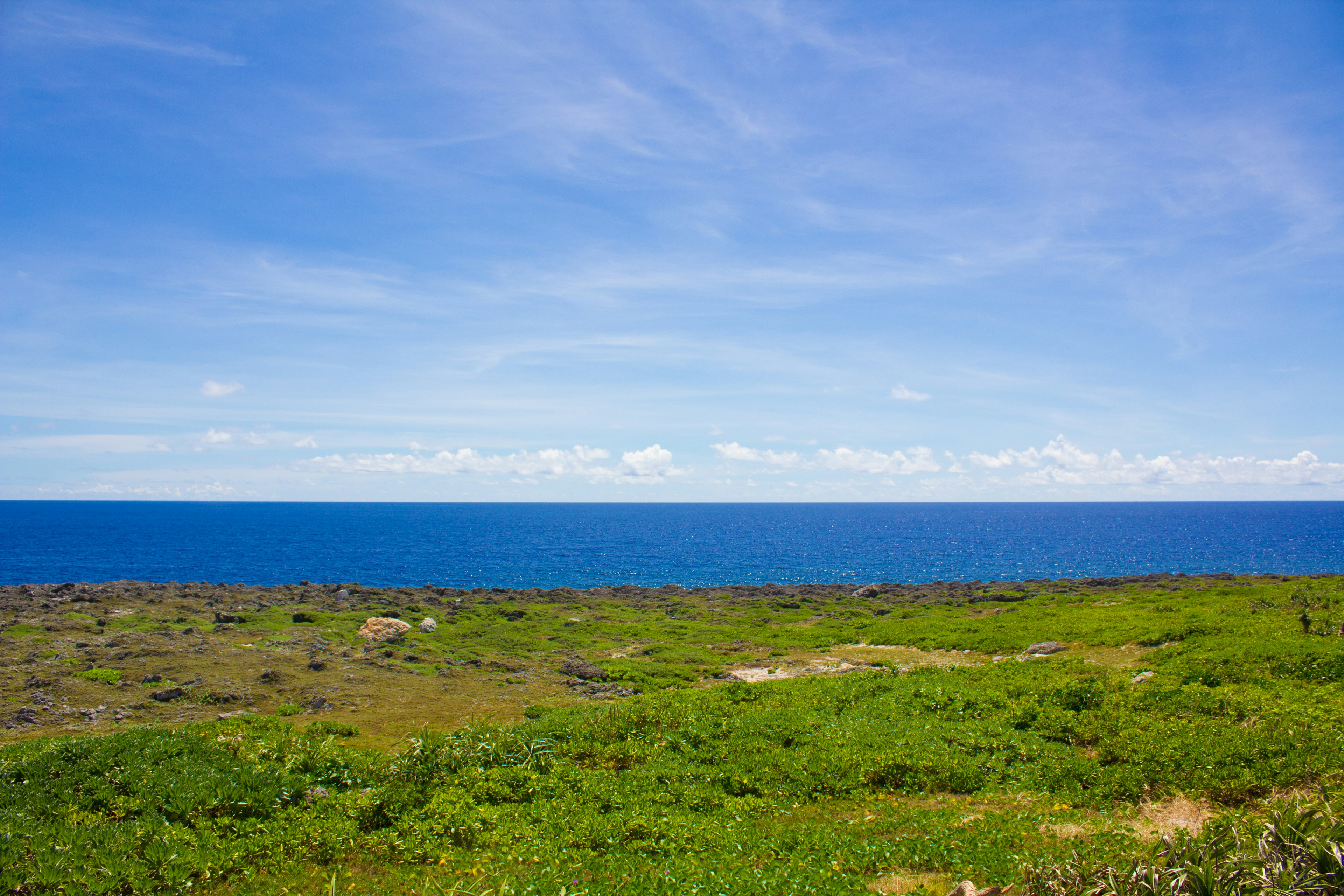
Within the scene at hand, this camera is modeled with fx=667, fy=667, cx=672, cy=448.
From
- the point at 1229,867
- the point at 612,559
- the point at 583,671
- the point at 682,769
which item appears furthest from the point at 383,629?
the point at 612,559

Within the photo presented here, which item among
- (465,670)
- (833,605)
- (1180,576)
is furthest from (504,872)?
(1180,576)

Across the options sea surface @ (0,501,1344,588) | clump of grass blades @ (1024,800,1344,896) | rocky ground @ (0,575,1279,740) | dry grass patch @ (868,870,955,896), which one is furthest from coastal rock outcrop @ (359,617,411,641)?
sea surface @ (0,501,1344,588)

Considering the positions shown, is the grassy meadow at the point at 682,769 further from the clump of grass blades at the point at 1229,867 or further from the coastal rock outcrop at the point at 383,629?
the coastal rock outcrop at the point at 383,629

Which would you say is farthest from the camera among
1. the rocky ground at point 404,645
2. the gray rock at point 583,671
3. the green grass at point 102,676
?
the gray rock at point 583,671

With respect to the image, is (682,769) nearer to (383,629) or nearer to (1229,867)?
(1229,867)

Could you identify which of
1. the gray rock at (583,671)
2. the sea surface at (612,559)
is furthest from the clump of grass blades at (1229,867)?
the sea surface at (612,559)

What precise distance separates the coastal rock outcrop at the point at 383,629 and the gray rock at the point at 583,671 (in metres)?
16.4

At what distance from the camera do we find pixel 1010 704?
2422cm

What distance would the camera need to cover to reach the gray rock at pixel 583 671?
4034cm

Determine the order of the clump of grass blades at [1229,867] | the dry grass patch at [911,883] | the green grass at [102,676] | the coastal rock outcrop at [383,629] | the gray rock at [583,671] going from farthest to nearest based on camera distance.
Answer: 1. the coastal rock outcrop at [383,629]
2. the gray rock at [583,671]
3. the green grass at [102,676]
4. the dry grass patch at [911,883]
5. the clump of grass blades at [1229,867]

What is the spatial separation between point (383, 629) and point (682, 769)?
40.2 metres

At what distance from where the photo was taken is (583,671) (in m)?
41.4

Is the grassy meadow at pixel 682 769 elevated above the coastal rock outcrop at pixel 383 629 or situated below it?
above

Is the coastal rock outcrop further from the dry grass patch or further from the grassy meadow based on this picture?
the dry grass patch
